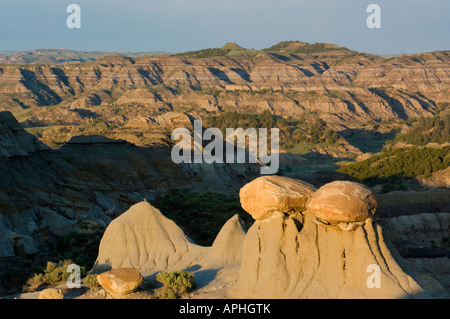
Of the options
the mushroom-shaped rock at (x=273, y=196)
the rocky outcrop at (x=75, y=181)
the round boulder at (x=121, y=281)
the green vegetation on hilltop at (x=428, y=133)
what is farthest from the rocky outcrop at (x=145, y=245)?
the green vegetation on hilltop at (x=428, y=133)

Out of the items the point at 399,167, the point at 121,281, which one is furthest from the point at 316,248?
the point at 399,167

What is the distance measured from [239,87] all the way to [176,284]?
156 m

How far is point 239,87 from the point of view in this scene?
557 ft

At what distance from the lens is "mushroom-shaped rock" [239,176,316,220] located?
1487 centimetres

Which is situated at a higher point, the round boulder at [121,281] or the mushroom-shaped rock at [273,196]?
the mushroom-shaped rock at [273,196]

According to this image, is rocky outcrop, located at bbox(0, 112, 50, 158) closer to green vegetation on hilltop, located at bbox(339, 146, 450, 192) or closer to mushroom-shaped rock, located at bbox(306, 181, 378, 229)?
mushroom-shaped rock, located at bbox(306, 181, 378, 229)

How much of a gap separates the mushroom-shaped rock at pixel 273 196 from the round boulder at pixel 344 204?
684mm

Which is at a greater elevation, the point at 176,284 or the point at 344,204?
the point at 344,204

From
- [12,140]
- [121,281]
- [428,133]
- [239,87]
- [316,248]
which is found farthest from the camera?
[239,87]

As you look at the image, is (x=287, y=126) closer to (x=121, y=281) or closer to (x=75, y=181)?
(x=75, y=181)

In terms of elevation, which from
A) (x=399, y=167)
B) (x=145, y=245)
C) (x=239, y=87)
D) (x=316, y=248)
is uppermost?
(x=239, y=87)

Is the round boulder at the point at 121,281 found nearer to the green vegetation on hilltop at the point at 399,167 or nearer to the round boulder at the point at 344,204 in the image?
the round boulder at the point at 344,204

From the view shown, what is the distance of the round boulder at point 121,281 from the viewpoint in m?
15.3
